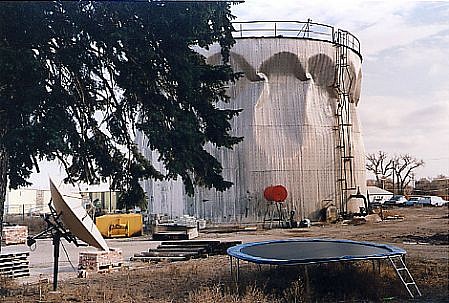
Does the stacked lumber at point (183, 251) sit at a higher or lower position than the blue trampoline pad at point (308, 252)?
lower

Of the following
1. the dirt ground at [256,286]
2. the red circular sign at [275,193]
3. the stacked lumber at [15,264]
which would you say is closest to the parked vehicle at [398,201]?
the red circular sign at [275,193]

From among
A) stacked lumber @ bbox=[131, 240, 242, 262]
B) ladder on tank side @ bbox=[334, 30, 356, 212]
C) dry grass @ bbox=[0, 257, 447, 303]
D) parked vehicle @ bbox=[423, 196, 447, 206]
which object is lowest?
stacked lumber @ bbox=[131, 240, 242, 262]

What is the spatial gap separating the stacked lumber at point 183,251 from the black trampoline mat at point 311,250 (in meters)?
6.14

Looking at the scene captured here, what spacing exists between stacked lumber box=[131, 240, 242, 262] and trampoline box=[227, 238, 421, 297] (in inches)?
242

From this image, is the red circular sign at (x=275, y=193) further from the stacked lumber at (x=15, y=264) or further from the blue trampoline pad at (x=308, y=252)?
the blue trampoline pad at (x=308, y=252)

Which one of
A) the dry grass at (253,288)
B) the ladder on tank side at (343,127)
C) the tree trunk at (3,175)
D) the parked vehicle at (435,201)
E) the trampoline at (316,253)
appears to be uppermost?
the ladder on tank side at (343,127)

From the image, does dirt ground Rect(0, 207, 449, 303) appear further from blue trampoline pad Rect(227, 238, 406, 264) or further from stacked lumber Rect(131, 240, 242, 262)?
stacked lumber Rect(131, 240, 242, 262)

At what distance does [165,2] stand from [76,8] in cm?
133

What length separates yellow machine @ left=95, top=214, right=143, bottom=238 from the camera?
95.7 feet

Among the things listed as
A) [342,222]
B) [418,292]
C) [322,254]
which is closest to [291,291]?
[322,254]

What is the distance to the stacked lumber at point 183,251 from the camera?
57.1ft

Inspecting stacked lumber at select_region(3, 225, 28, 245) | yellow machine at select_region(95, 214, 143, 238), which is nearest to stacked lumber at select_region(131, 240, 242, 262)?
stacked lumber at select_region(3, 225, 28, 245)

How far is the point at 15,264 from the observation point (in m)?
14.0

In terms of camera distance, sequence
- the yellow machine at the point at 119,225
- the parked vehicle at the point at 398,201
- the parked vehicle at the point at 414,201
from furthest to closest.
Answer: the parked vehicle at the point at 398,201 → the parked vehicle at the point at 414,201 → the yellow machine at the point at 119,225
